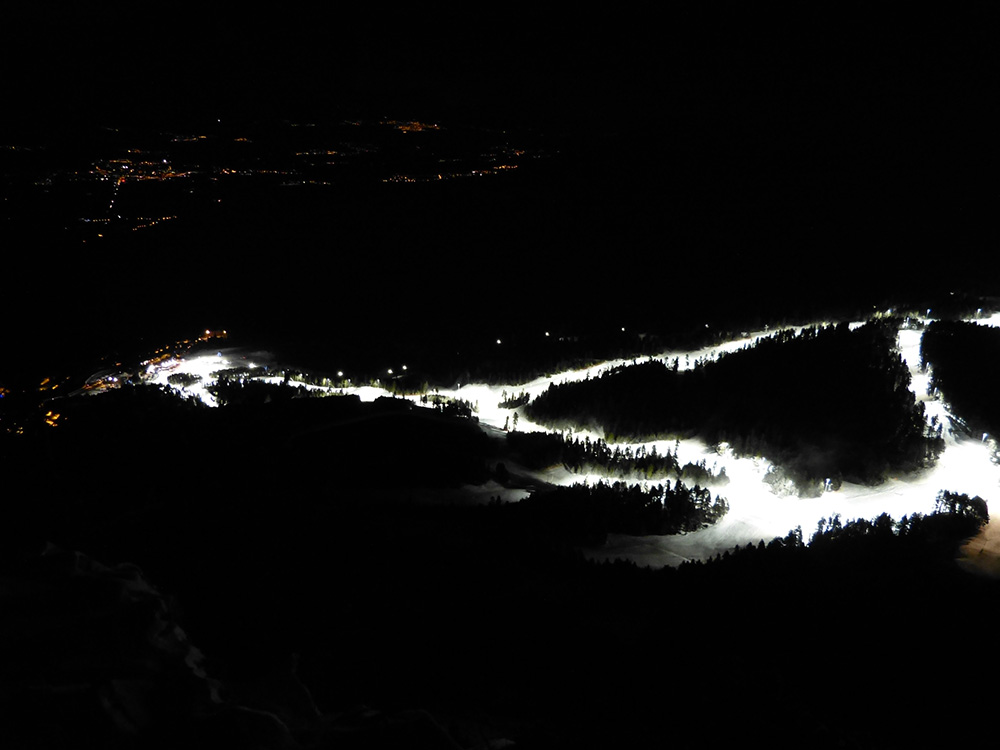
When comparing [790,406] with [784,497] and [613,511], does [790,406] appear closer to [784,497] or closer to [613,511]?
[784,497]

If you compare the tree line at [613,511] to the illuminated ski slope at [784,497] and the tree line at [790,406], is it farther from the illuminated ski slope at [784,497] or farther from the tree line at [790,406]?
the tree line at [790,406]

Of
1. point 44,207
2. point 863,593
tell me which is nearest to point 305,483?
point 863,593

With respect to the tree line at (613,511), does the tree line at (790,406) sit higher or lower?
higher

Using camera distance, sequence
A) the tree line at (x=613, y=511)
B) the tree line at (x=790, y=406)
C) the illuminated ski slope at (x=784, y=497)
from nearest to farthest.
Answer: the tree line at (x=613, y=511)
the illuminated ski slope at (x=784, y=497)
the tree line at (x=790, y=406)

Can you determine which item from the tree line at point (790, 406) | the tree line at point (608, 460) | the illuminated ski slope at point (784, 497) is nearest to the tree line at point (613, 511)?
the illuminated ski slope at point (784, 497)

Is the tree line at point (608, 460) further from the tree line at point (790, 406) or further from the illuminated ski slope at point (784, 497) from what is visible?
the tree line at point (790, 406)

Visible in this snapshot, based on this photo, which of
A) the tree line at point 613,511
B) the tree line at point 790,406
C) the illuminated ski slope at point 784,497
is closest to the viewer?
the tree line at point 613,511

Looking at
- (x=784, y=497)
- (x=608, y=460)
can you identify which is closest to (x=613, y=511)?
(x=608, y=460)

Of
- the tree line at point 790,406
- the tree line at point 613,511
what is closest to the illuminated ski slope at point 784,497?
the tree line at point 613,511

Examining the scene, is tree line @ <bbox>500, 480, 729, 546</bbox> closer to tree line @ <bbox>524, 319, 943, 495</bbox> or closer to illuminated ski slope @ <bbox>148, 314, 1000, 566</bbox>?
illuminated ski slope @ <bbox>148, 314, 1000, 566</bbox>

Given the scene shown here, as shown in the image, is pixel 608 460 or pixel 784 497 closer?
pixel 784 497

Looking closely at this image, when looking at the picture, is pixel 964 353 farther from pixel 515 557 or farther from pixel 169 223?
pixel 169 223

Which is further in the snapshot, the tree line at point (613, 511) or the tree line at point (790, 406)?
the tree line at point (790, 406)

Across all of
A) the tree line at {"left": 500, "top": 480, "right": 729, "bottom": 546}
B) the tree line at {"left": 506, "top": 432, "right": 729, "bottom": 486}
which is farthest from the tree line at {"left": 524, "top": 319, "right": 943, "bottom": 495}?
the tree line at {"left": 500, "top": 480, "right": 729, "bottom": 546}
